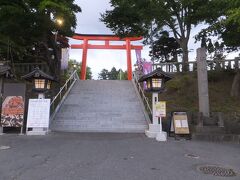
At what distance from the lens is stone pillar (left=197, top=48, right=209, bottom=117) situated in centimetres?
1192

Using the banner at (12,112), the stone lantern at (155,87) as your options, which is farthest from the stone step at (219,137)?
the banner at (12,112)

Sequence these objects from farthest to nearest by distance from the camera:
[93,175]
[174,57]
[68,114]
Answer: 1. [174,57]
2. [68,114]
3. [93,175]

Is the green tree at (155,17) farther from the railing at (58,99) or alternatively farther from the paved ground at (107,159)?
the paved ground at (107,159)

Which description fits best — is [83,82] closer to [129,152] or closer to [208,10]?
[208,10]

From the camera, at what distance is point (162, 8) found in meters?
17.5

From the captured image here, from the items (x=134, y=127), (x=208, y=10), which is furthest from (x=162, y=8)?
(x=134, y=127)

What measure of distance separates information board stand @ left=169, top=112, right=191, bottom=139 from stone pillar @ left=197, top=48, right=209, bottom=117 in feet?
3.84

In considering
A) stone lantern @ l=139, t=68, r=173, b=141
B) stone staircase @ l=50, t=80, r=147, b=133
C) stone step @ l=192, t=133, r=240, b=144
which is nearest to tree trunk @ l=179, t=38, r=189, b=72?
stone staircase @ l=50, t=80, r=147, b=133

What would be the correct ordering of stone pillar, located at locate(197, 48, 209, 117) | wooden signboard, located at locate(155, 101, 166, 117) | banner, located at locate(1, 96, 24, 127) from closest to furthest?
wooden signboard, located at locate(155, 101, 166, 117) < banner, located at locate(1, 96, 24, 127) < stone pillar, located at locate(197, 48, 209, 117)

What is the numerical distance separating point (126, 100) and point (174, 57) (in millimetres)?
13482

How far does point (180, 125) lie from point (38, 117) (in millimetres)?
5534

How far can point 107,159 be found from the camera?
22.2 ft

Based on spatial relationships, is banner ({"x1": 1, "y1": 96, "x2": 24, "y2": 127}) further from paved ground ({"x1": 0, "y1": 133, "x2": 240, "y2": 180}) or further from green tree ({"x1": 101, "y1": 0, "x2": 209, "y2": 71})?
green tree ({"x1": 101, "y1": 0, "x2": 209, "y2": 71})

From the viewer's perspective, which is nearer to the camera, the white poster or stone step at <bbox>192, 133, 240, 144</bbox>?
stone step at <bbox>192, 133, 240, 144</bbox>
